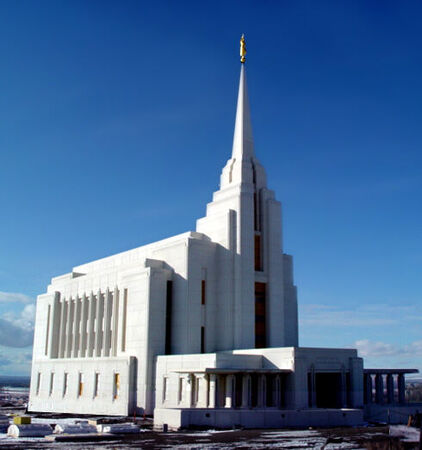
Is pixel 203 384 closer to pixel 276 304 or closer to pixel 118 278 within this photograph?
pixel 276 304

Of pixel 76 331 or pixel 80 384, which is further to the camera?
pixel 76 331

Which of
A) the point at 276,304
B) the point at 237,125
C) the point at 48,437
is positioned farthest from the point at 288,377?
the point at 237,125

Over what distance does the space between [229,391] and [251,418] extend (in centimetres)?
722

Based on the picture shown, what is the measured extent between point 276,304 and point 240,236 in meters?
8.68

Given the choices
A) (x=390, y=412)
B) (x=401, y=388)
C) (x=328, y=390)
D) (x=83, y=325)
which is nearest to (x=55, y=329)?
(x=83, y=325)

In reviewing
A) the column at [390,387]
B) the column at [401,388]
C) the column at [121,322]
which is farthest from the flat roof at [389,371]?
the column at [121,322]

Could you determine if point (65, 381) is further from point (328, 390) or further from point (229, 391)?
point (328, 390)

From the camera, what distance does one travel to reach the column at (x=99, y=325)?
74625 millimetres

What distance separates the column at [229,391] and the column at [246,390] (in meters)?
1.04

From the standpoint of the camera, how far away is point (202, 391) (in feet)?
184

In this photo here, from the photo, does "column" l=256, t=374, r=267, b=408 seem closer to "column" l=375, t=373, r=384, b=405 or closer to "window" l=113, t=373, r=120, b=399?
"column" l=375, t=373, r=384, b=405

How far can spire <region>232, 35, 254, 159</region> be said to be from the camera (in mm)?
74750

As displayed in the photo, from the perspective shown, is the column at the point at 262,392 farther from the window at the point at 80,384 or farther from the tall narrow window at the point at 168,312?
the window at the point at 80,384

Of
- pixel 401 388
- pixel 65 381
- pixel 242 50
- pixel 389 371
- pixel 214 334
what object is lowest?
pixel 65 381
